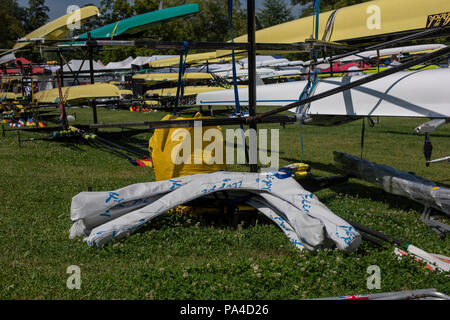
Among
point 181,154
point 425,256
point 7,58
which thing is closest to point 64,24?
point 7,58

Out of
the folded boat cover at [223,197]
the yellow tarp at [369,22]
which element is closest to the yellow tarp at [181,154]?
the folded boat cover at [223,197]

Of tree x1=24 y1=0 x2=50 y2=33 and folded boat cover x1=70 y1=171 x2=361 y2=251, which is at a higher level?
tree x1=24 y1=0 x2=50 y2=33

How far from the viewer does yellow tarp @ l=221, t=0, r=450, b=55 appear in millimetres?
5736

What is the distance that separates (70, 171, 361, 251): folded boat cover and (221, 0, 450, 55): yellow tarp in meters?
2.94

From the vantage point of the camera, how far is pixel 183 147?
211 inches

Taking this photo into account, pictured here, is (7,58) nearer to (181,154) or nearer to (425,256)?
(181,154)

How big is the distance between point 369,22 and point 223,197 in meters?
3.74

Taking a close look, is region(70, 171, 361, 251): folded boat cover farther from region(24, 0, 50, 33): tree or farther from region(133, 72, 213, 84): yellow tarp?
region(24, 0, 50, 33): tree

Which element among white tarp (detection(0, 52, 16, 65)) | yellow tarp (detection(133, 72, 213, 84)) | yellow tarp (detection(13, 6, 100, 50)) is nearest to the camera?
Answer: yellow tarp (detection(13, 6, 100, 50))

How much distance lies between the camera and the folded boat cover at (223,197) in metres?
4.04

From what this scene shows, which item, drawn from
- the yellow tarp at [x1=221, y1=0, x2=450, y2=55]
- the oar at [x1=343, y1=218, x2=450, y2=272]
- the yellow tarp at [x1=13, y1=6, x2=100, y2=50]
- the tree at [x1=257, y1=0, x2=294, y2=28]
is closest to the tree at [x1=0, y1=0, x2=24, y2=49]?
the tree at [x1=257, y1=0, x2=294, y2=28]

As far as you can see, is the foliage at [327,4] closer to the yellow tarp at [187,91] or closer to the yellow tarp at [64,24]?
the yellow tarp at [187,91]

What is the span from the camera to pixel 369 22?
6383mm
